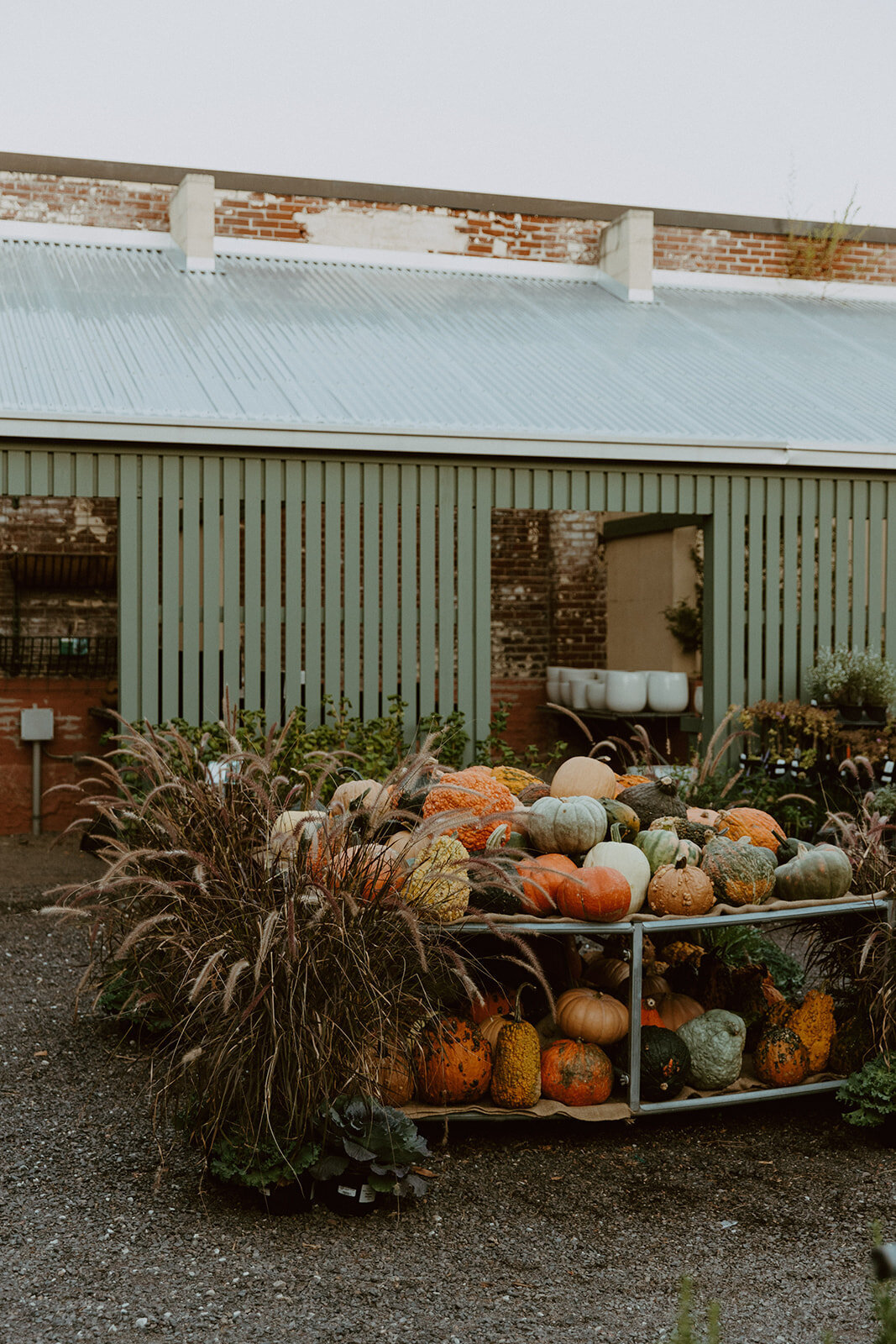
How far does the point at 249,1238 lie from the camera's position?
10.9 ft

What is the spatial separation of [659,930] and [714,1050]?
0.48 metres

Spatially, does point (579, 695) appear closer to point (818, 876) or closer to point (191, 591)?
point (191, 591)

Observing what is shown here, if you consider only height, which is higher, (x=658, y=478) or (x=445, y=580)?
(x=658, y=478)

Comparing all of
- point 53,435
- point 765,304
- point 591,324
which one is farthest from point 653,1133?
point 765,304

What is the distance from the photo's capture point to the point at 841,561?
926 centimetres

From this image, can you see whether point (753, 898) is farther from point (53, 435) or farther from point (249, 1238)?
point (53, 435)

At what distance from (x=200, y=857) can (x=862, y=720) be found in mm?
6008

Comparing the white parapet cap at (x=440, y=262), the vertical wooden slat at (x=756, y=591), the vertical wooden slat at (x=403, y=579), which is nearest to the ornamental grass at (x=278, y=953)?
the vertical wooden slat at (x=403, y=579)

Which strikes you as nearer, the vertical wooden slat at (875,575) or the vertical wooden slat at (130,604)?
the vertical wooden slat at (130,604)

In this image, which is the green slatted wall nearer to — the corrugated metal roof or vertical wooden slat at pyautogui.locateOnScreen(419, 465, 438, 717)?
vertical wooden slat at pyautogui.locateOnScreen(419, 465, 438, 717)

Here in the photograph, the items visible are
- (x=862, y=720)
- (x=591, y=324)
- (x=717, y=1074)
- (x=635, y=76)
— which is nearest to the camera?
(x=717, y=1074)

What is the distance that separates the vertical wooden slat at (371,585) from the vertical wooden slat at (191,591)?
3.63ft

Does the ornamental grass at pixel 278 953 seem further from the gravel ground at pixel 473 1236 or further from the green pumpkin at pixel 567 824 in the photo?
the green pumpkin at pixel 567 824

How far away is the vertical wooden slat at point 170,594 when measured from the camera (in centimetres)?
791
